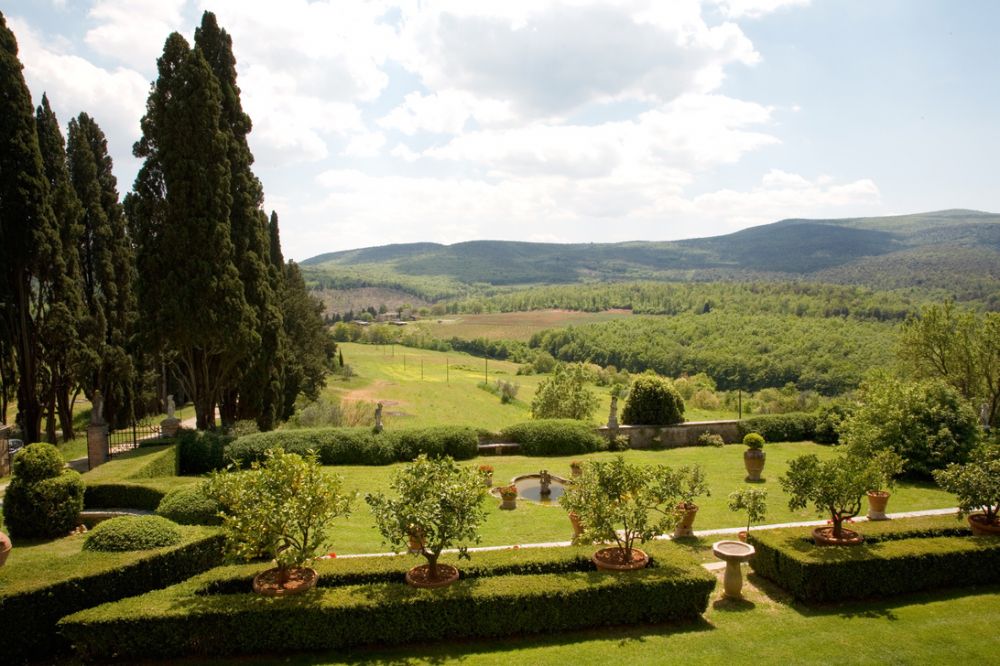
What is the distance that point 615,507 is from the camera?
10.6 m

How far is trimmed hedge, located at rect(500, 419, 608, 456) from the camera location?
24109mm

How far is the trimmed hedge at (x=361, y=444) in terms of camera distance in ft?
67.2

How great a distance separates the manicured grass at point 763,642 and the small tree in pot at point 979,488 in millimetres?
2198

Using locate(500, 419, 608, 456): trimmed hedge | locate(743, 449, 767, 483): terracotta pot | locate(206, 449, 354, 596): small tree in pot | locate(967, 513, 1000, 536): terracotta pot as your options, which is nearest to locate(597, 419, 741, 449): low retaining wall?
locate(500, 419, 608, 456): trimmed hedge

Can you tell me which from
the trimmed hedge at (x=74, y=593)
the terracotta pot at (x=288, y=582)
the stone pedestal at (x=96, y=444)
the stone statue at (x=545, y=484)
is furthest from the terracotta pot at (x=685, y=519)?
the stone pedestal at (x=96, y=444)

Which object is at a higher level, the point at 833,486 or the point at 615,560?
the point at 833,486

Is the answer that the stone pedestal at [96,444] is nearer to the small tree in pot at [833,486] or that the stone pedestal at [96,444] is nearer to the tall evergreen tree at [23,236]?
the tall evergreen tree at [23,236]

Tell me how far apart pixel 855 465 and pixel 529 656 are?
7.80 meters

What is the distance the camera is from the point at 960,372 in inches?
1152

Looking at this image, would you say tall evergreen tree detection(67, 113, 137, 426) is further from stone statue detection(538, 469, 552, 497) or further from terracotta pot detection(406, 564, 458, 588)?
terracotta pot detection(406, 564, 458, 588)

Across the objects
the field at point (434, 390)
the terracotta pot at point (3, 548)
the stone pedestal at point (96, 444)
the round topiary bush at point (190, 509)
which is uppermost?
the stone pedestal at point (96, 444)

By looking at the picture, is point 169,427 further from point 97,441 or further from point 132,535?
point 132,535

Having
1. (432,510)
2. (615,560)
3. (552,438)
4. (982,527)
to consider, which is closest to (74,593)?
(432,510)

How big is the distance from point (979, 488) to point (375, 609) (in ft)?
39.9
